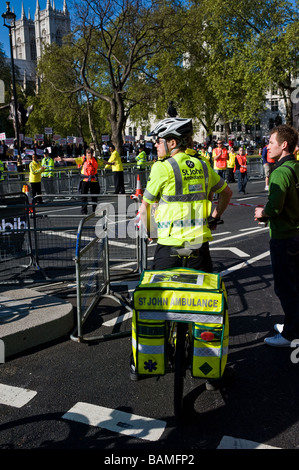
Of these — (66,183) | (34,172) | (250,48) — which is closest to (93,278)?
(34,172)

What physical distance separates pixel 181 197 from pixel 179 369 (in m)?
1.23

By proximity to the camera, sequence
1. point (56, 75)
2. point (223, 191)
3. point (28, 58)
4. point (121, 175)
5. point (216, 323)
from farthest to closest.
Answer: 1. point (28, 58)
2. point (56, 75)
3. point (121, 175)
4. point (223, 191)
5. point (216, 323)

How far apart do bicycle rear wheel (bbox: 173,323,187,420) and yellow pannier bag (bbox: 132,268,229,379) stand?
8 cm

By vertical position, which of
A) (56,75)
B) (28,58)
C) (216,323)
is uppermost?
(28,58)

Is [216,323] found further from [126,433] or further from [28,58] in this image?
[28,58]

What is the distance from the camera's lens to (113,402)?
11.0 feet

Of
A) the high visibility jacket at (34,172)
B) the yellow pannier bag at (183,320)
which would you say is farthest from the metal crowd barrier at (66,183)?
the yellow pannier bag at (183,320)

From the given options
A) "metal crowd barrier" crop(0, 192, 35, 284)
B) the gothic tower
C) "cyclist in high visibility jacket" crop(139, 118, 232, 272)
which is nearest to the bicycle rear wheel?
"cyclist in high visibility jacket" crop(139, 118, 232, 272)

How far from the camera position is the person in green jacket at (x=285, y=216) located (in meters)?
3.72

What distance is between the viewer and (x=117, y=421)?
10.2 ft

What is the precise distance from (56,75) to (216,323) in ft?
121

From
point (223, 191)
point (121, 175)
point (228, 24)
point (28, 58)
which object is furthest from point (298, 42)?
point (28, 58)

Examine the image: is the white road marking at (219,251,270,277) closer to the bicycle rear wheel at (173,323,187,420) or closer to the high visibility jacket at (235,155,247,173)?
the bicycle rear wheel at (173,323,187,420)

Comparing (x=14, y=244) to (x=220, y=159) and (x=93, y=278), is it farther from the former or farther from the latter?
(x=220, y=159)
